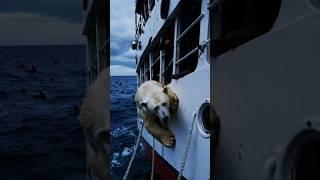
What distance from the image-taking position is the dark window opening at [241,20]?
Answer: 0.93 meters

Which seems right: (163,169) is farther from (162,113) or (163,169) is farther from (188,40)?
(188,40)

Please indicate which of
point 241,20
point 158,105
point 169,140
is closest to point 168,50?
point 169,140

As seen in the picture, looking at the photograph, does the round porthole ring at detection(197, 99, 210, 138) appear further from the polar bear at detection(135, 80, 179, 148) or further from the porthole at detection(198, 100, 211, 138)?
the polar bear at detection(135, 80, 179, 148)

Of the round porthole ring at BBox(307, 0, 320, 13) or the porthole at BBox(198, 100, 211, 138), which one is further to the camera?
the porthole at BBox(198, 100, 211, 138)

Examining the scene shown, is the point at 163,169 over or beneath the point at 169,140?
beneath

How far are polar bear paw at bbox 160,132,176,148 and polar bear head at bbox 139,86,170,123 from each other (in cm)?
17

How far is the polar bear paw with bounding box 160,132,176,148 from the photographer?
2362 millimetres

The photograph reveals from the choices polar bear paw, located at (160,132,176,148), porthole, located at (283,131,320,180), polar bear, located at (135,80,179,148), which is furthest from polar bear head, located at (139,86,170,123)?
porthole, located at (283,131,320,180)

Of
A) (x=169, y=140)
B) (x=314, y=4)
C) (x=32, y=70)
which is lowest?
(x=169, y=140)

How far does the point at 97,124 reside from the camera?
1.55ft

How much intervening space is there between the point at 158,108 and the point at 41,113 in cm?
150

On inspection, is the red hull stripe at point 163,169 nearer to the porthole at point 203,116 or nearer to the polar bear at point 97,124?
the porthole at point 203,116

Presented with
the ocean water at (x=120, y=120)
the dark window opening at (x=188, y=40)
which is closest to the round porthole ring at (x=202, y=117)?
the dark window opening at (x=188, y=40)

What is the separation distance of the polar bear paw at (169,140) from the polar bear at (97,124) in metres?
1.84
